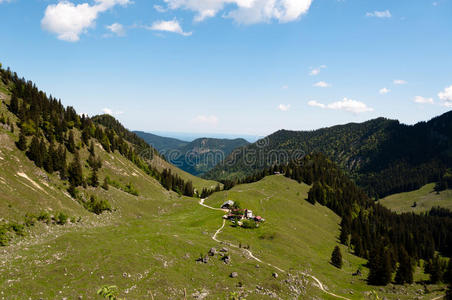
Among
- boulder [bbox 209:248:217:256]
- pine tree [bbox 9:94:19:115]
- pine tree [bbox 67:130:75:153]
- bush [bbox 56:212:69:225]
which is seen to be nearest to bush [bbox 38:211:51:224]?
bush [bbox 56:212:69:225]

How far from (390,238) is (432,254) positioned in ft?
67.8

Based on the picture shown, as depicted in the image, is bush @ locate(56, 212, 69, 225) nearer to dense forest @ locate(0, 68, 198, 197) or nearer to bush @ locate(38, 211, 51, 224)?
bush @ locate(38, 211, 51, 224)

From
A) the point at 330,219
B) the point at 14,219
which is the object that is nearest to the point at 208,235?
the point at 14,219

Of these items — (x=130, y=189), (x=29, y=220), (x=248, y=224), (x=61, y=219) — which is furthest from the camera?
(x=130, y=189)

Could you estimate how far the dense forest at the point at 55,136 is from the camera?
79.1m

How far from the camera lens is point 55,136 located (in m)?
99.9

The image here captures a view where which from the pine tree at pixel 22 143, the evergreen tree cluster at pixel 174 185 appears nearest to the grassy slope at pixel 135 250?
the pine tree at pixel 22 143

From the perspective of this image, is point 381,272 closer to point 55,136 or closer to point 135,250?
point 135,250

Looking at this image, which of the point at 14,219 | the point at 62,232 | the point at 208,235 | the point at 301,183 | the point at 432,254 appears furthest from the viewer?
the point at 301,183

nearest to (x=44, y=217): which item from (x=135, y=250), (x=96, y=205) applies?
(x=96, y=205)

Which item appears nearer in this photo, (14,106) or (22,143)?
(22,143)

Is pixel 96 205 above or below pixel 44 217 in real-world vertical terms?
below

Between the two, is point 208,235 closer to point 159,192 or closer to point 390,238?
point 159,192

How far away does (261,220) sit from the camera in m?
98.2
